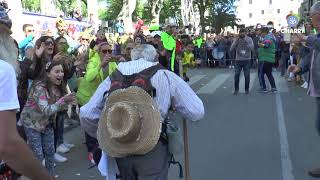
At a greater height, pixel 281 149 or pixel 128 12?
pixel 128 12

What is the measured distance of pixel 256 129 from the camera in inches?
343

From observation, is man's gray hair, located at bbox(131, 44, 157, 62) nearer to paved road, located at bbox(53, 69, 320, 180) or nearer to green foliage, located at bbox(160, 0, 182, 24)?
paved road, located at bbox(53, 69, 320, 180)

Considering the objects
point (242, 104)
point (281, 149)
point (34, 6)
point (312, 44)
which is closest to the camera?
point (312, 44)

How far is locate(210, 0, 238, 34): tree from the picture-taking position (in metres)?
54.1

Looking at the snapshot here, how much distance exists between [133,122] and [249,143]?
4455 mm

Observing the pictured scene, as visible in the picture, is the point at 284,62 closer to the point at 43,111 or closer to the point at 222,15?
the point at 43,111

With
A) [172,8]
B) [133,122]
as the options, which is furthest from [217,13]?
[133,122]

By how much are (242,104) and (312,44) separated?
5.83m

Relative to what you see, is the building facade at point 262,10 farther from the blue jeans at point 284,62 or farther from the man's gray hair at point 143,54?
the man's gray hair at point 143,54

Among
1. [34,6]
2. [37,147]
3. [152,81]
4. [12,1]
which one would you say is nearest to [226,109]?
[12,1]

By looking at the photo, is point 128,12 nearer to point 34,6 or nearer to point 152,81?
point 152,81

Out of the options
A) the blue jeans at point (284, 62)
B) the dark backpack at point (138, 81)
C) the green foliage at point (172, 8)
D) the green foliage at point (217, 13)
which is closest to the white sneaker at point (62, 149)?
the dark backpack at point (138, 81)

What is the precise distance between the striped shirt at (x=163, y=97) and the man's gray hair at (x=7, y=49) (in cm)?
147

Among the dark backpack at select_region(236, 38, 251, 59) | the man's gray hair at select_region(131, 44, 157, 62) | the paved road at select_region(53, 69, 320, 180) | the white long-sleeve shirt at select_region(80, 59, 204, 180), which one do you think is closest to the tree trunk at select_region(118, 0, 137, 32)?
Result: the dark backpack at select_region(236, 38, 251, 59)
